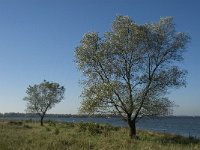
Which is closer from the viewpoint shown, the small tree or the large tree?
the large tree

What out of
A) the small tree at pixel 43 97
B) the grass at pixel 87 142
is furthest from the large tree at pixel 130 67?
the small tree at pixel 43 97

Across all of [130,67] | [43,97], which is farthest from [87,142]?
[43,97]

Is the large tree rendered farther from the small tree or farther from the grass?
the small tree

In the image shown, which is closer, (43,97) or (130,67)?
(130,67)

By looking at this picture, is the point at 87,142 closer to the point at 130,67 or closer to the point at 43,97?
the point at 130,67

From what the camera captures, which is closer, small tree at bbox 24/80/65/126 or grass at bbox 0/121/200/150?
grass at bbox 0/121/200/150

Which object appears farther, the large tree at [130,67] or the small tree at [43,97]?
the small tree at [43,97]

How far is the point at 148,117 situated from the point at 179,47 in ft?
24.4

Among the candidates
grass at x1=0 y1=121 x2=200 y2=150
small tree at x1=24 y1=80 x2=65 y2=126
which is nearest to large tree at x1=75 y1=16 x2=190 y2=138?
grass at x1=0 y1=121 x2=200 y2=150

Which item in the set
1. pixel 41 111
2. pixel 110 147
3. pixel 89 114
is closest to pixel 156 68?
pixel 89 114

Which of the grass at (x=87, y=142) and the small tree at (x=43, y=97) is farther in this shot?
the small tree at (x=43, y=97)

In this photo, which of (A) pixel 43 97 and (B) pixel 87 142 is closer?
(B) pixel 87 142

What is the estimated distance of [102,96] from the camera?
39.9 m

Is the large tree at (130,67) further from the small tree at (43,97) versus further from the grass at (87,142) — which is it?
the small tree at (43,97)
